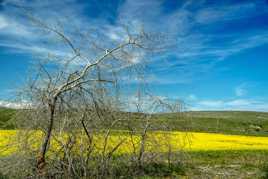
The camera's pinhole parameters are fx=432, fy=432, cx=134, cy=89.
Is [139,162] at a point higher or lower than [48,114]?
lower

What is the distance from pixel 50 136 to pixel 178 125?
5.01m

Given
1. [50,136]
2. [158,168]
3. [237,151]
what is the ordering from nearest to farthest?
[50,136], [158,168], [237,151]

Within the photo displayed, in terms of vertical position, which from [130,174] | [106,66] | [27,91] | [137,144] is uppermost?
[106,66]

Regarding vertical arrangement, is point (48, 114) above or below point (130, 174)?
above

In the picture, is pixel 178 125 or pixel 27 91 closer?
pixel 27 91

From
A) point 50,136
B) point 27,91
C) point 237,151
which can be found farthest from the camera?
point 237,151

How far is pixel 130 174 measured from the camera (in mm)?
14797

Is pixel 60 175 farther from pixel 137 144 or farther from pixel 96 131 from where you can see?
pixel 137 144

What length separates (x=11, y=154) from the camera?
12367 mm

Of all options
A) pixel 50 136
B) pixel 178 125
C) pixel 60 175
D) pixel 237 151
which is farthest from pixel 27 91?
pixel 237 151

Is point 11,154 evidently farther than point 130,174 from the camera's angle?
No

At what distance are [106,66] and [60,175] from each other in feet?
10.9

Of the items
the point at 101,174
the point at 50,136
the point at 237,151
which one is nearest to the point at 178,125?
the point at 101,174

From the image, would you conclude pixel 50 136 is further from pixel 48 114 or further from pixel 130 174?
pixel 130 174
